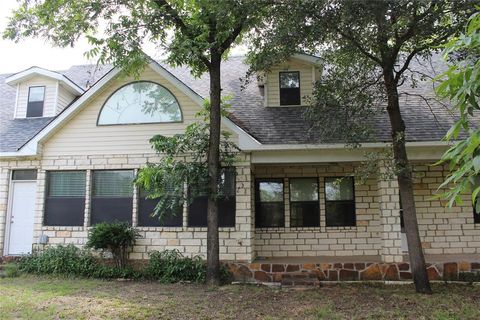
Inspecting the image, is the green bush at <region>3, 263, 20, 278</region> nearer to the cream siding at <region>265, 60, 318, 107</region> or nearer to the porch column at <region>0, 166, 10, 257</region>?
the porch column at <region>0, 166, 10, 257</region>

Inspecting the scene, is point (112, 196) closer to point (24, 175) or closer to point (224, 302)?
point (24, 175)

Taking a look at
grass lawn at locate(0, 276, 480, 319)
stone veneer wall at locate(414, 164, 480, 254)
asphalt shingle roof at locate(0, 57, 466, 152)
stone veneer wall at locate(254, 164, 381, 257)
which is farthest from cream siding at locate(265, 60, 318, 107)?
grass lawn at locate(0, 276, 480, 319)

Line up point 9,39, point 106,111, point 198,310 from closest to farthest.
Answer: point 198,310 < point 9,39 < point 106,111

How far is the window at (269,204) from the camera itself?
1009cm

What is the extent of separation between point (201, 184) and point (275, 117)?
3172 mm

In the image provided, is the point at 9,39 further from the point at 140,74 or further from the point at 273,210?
the point at 273,210

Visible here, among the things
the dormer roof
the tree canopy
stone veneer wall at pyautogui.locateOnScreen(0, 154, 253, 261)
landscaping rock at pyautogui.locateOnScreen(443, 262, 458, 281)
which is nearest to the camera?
the tree canopy

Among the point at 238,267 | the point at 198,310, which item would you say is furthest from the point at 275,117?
the point at 198,310

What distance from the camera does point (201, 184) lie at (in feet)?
26.0

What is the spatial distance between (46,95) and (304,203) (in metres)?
8.37

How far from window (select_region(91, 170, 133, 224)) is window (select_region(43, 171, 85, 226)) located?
35cm

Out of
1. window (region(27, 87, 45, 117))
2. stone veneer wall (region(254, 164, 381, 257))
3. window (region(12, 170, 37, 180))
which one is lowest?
stone veneer wall (region(254, 164, 381, 257))

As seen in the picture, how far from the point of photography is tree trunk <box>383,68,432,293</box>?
23.1ft

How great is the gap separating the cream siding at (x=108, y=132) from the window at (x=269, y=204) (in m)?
2.74
